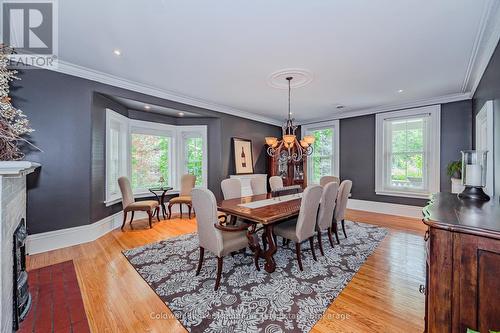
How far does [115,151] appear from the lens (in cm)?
418

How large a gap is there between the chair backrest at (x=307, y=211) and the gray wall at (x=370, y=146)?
146 inches

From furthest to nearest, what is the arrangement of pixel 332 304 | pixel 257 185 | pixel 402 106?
pixel 402 106, pixel 257 185, pixel 332 304

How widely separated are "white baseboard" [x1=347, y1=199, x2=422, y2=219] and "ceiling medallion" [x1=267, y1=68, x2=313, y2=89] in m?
3.80

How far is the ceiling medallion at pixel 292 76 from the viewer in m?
3.14

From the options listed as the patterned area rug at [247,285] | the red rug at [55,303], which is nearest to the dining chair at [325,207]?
the patterned area rug at [247,285]

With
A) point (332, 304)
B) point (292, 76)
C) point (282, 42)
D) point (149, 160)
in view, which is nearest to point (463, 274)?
point (332, 304)

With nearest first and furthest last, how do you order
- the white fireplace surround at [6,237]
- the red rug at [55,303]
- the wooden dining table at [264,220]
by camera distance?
the white fireplace surround at [6,237], the red rug at [55,303], the wooden dining table at [264,220]

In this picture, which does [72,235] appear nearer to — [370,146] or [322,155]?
[322,155]

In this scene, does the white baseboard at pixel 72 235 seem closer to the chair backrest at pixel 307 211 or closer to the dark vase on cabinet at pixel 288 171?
the dark vase on cabinet at pixel 288 171

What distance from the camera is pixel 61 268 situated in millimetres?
2520

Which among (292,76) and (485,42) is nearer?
(485,42)

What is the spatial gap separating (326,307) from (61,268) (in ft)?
A: 10.1

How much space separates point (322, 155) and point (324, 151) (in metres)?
0.14

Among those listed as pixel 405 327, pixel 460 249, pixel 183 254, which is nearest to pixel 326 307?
pixel 405 327
